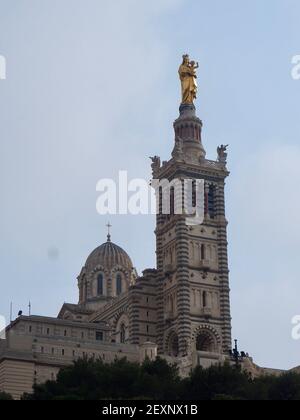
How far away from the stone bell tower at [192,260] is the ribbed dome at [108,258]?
14.3m

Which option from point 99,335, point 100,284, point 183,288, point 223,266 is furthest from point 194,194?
point 100,284

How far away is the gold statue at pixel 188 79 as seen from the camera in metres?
111

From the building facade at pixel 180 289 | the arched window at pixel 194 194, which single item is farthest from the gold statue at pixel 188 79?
the arched window at pixel 194 194

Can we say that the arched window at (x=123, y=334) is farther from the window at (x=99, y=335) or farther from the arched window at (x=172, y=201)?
the arched window at (x=172, y=201)

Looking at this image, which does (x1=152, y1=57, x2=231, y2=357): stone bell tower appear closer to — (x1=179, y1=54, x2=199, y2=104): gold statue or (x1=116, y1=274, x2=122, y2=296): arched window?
(x1=179, y1=54, x2=199, y2=104): gold statue

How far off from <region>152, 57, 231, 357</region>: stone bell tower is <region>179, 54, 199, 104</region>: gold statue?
1732mm

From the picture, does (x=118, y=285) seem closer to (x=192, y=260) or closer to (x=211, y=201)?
(x=211, y=201)

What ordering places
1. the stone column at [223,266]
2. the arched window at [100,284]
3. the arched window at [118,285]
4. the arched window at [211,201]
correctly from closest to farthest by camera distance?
the stone column at [223,266], the arched window at [211,201], the arched window at [118,285], the arched window at [100,284]

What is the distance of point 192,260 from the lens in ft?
343

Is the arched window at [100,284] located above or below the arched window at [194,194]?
below

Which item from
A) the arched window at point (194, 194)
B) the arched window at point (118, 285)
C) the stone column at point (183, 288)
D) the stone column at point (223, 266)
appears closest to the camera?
the stone column at point (183, 288)

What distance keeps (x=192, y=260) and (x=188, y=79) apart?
1835 cm

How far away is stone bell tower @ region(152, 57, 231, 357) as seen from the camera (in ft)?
335
